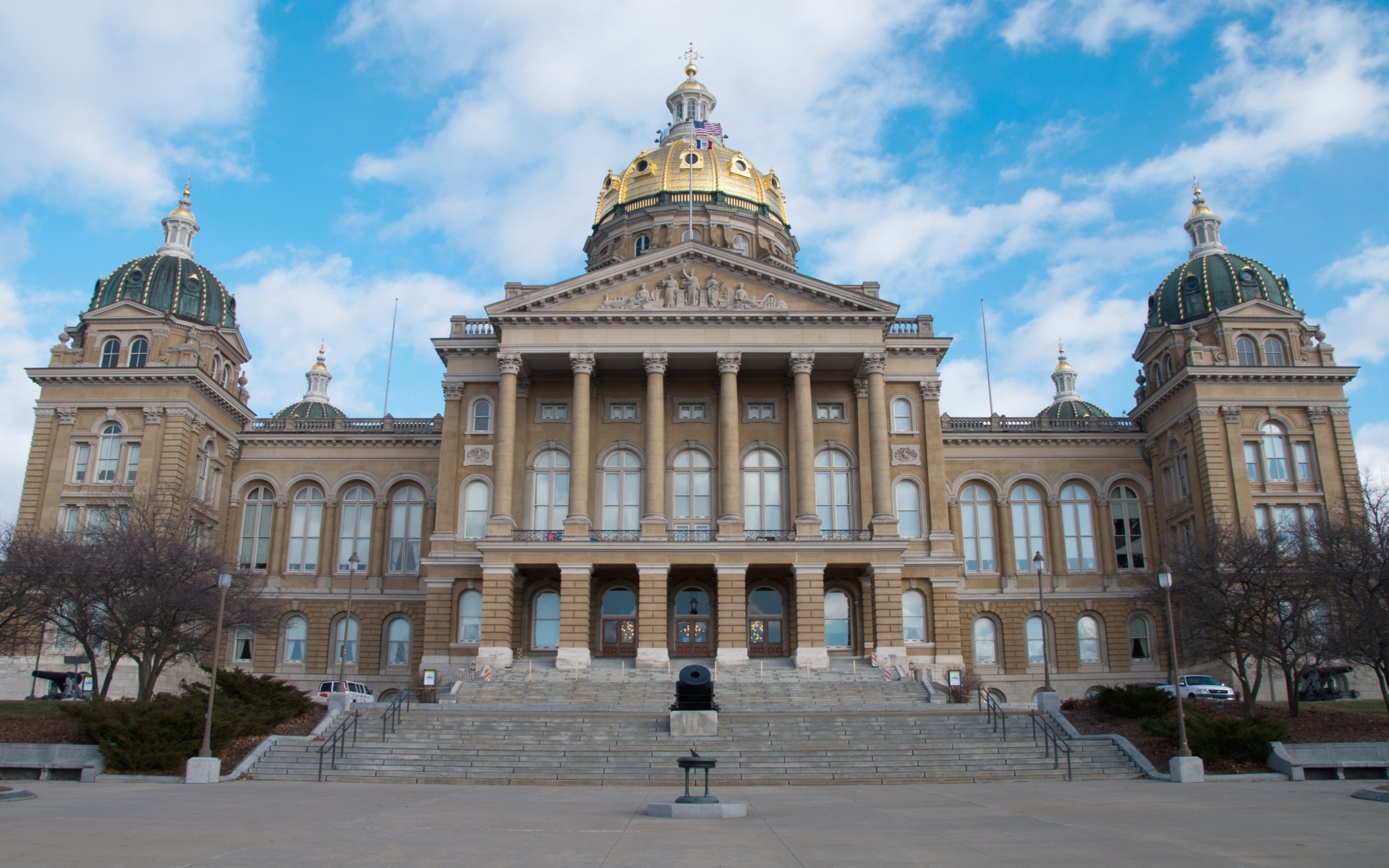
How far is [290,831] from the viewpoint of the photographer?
49.9 ft

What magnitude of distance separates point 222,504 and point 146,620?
19172mm

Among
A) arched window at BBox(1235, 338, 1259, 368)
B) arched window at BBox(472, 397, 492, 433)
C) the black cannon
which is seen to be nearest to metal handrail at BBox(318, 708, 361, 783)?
the black cannon

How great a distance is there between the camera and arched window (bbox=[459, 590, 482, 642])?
43906 millimetres

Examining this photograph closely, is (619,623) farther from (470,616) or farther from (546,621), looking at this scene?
(470,616)

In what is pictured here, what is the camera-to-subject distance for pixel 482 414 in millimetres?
46625

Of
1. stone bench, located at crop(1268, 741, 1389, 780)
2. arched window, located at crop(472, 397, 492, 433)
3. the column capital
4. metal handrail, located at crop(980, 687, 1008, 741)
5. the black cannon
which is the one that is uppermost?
the column capital

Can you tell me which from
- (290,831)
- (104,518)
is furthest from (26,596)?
(290,831)

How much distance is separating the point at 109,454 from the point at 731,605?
94.8 ft

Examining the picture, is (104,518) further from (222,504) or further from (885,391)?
(885,391)

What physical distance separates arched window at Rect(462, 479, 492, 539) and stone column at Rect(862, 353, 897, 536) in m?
16.2

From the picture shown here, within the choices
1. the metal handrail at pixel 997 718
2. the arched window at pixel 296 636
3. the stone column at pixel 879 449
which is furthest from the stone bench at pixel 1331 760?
the arched window at pixel 296 636

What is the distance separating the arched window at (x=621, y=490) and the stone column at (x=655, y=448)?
7.19 feet

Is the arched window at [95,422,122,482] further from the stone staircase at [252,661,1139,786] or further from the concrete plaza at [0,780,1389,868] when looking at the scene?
the concrete plaza at [0,780,1389,868]

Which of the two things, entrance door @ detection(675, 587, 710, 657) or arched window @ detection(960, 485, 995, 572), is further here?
arched window @ detection(960, 485, 995, 572)
